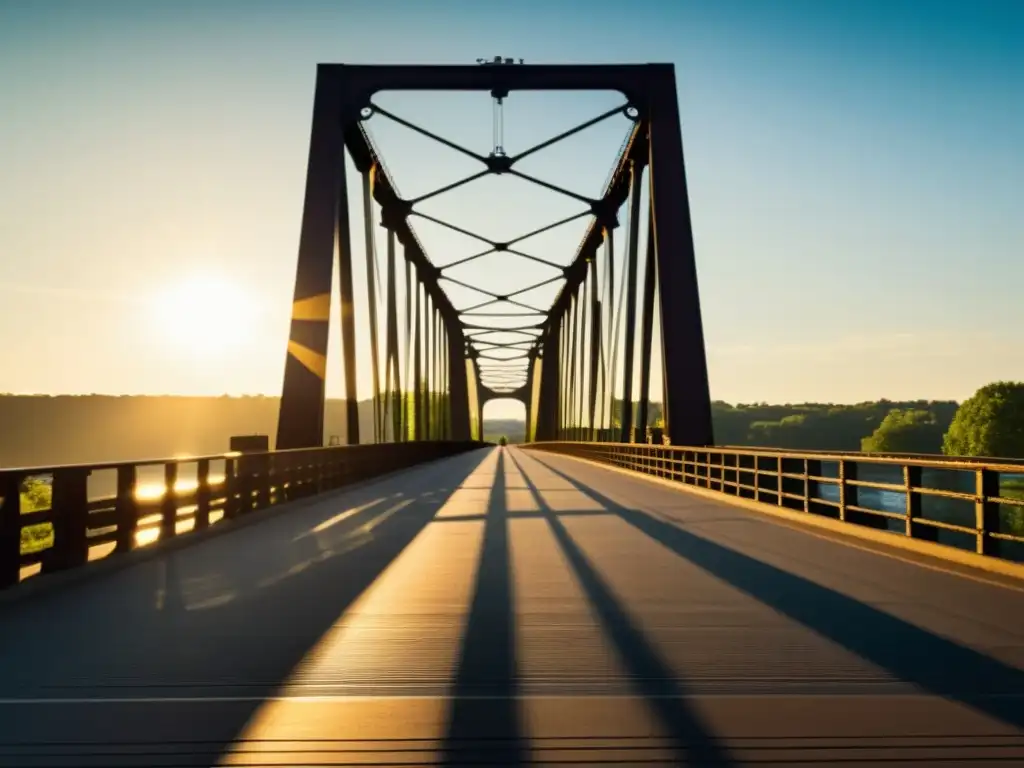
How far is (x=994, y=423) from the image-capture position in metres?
68.6

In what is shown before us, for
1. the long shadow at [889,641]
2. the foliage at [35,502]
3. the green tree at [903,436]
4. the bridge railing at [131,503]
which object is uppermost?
the green tree at [903,436]

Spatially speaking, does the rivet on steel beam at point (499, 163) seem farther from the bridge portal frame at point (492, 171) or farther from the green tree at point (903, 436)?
the green tree at point (903, 436)

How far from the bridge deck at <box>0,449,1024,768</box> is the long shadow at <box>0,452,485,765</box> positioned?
0.02m

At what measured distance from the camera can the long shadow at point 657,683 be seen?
152 inches

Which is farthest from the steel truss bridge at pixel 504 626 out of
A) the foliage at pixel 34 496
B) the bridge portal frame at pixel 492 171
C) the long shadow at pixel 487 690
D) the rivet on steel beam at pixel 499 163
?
the foliage at pixel 34 496

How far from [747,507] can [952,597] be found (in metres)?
9.28

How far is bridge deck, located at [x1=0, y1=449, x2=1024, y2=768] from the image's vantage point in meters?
3.96

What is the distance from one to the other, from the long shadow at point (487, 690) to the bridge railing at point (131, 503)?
3.40 meters

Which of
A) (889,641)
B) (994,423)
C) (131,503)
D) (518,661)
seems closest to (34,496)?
(994,423)

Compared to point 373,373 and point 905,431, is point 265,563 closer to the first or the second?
point 373,373

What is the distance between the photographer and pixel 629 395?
1382 inches

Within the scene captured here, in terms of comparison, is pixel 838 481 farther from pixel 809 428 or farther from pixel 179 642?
pixel 809 428

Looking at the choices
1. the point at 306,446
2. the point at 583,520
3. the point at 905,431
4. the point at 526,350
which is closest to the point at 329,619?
the point at 583,520

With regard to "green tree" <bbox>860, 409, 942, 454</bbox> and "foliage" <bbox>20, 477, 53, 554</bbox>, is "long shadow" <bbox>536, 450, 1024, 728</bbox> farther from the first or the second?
"green tree" <bbox>860, 409, 942, 454</bbox>
